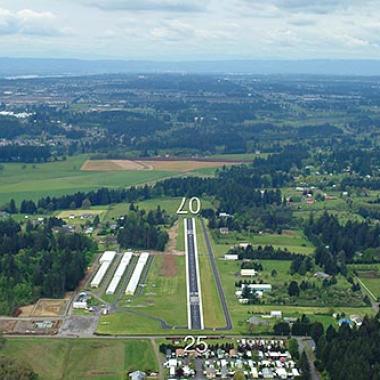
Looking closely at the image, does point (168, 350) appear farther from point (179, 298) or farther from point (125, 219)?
point (125, 219)

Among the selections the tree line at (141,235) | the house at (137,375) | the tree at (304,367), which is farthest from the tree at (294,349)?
the tree line at (141,235)

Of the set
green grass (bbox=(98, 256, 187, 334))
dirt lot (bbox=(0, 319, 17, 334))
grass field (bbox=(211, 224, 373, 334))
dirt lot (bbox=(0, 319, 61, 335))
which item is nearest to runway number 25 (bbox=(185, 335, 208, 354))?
green grass (bbox=(98, 256, 187, 334))

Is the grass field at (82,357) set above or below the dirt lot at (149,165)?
above

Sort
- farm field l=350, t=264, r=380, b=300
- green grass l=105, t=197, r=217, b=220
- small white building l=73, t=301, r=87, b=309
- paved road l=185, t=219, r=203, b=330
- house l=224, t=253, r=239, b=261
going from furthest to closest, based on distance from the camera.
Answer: green grass l=105, t=197, r=217, b=220 → house l=224, t=253, r=239, b=261 → farm field l=350, t=264, r=380, b=300 → small white building l=73, t=301, r=87, b=309 → paved road l=185, t=219, r=203, b=330

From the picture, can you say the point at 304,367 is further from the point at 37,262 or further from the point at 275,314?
the point at 37,262

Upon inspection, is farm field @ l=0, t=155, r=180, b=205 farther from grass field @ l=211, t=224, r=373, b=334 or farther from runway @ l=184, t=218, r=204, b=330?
grass field @ l=211, t=224, r=373, b=334

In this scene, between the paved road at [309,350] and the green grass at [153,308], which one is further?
the green grass at [153,308]

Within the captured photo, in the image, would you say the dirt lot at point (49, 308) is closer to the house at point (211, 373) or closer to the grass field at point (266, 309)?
the grass field at point (266, 309)
